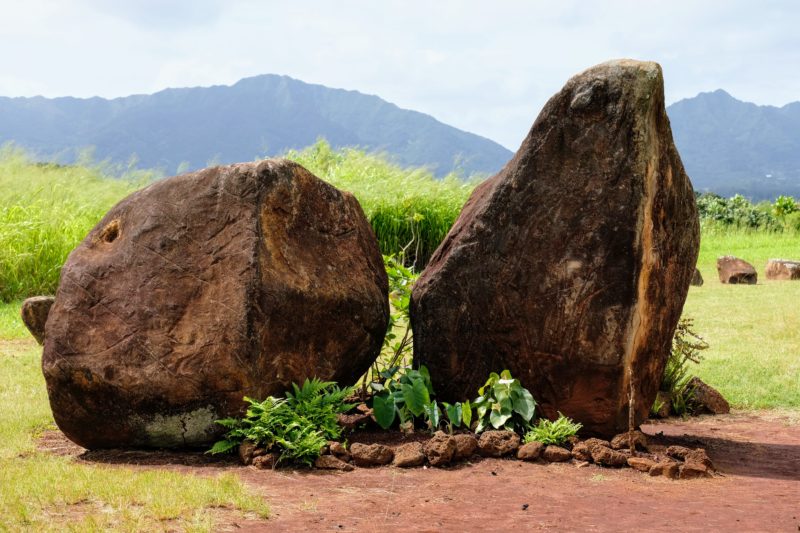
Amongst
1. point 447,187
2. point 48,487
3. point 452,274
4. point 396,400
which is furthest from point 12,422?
point 447,187

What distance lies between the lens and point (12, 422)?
284 inches

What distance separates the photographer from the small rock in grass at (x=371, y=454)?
5754 millimetres

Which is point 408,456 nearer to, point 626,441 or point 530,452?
point 530,452

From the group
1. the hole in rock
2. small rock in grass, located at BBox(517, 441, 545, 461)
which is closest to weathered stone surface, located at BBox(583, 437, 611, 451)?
small rock in grass, located at BBox(517, 441, 545, 461)

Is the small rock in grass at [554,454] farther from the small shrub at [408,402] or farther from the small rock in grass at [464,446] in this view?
the small shrub at [408,402]

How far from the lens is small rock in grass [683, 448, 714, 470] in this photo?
5.94 m

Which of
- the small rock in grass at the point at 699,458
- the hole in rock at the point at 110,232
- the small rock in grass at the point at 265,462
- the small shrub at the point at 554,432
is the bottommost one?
the small rock in grass at the point at 265,462

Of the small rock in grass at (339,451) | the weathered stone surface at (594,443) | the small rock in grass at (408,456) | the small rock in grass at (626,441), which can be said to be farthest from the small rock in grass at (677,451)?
the small rock in grass at (339,451)

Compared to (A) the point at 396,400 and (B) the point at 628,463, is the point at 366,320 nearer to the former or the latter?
(A) the point at 396,400

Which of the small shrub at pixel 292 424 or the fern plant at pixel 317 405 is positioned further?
the fern plant at pixel 317 405

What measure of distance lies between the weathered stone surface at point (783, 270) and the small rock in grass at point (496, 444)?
14.9 m

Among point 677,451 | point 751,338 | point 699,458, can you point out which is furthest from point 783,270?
point 699,458

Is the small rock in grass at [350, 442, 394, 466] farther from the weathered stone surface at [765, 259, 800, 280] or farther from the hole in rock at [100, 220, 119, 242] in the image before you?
the weathered stone surface at [765, 259, 800, 280]

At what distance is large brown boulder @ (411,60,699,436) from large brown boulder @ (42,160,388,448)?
96 cm
